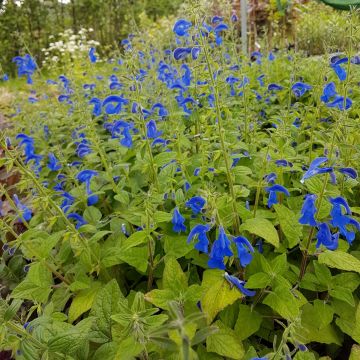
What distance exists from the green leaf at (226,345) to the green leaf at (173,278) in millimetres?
263

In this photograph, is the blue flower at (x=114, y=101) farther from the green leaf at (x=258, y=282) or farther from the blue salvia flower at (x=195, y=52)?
the green leaf at (x=258, y=282)

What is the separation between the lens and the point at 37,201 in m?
2.09

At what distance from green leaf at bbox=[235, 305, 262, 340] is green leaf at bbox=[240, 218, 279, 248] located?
368mm

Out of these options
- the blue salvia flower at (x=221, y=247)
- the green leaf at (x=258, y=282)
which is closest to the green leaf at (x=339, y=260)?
the green leaf at (x=258, y=282)

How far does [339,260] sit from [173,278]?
78 centimetres

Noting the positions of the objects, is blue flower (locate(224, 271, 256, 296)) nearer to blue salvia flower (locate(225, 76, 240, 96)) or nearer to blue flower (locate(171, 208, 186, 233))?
blue flower (locate(171, 208, 186, 233))

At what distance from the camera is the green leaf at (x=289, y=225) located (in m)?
2.00

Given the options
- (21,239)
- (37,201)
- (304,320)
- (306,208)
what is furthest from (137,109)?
(304,320)

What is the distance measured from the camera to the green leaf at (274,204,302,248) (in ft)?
6.56

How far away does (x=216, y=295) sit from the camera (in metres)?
1.76

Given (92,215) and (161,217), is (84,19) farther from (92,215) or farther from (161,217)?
(161,217)

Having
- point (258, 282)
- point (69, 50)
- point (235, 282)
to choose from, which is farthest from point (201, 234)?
point (69, 50)

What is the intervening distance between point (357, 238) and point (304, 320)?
2.22ft

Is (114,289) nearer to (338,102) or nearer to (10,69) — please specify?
(338,102)
